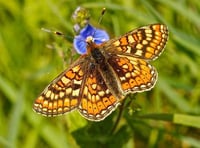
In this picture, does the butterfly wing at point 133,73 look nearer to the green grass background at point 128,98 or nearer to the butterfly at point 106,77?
the butterfly at point 106,77

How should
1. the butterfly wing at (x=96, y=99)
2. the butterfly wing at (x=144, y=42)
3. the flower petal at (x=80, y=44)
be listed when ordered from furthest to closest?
1. the flower petal at (x=80, y=44)
2. the butterfly wing at (x=144, y=42)
3. the butterfly wing at (x=96, y=99)

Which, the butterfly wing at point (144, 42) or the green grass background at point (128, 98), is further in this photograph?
the green grass background at point (128, 98)

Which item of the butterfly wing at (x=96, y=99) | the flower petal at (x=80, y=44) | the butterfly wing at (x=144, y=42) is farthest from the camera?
the flower petal at (x=80, y=44)

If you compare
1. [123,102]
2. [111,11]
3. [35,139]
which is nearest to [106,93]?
[123,102]

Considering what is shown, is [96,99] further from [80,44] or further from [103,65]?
[80,44]

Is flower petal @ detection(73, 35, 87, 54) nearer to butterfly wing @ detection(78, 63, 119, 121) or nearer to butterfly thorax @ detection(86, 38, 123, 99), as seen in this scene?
butterfly thorax @ detection(86, 38, 123, 99)

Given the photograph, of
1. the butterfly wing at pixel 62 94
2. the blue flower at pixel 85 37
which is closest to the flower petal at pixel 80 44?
the blue flower at pixel 85 37

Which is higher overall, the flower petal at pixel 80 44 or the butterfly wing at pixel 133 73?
the flower petal at pixel 80 44
